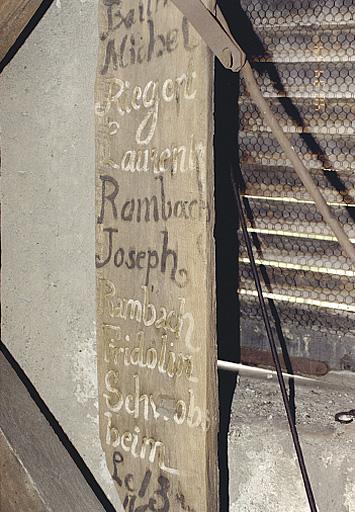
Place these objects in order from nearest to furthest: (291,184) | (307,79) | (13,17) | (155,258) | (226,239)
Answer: (155,258), (13,17), (307,79), (291,184), (226,239)

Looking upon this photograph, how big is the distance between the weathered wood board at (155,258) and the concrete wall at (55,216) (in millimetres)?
206

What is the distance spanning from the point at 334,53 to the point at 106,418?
92 cm

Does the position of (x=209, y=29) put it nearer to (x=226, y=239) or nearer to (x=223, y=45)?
(x=223, y=45)

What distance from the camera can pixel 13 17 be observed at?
6.44 feet

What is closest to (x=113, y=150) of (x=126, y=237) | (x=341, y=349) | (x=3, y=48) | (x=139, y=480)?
(x=126, y=237)

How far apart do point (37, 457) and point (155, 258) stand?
1.80ft

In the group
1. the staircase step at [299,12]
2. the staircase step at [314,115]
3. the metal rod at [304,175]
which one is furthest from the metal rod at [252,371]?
the staircase step at [299,12]

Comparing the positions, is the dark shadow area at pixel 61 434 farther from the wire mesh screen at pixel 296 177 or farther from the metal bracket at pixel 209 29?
the metal bracket at pixel 209 29

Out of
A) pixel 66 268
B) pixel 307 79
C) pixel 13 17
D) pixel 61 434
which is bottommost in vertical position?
pixel 61 434

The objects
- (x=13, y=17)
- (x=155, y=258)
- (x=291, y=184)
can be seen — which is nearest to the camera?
(x=155, y=258)

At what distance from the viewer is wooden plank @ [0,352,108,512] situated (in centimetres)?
197

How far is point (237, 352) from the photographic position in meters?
2.47

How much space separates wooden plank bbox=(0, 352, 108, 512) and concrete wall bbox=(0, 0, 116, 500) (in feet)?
0.48

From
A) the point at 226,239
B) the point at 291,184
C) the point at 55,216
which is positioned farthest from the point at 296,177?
the point at 55,216
